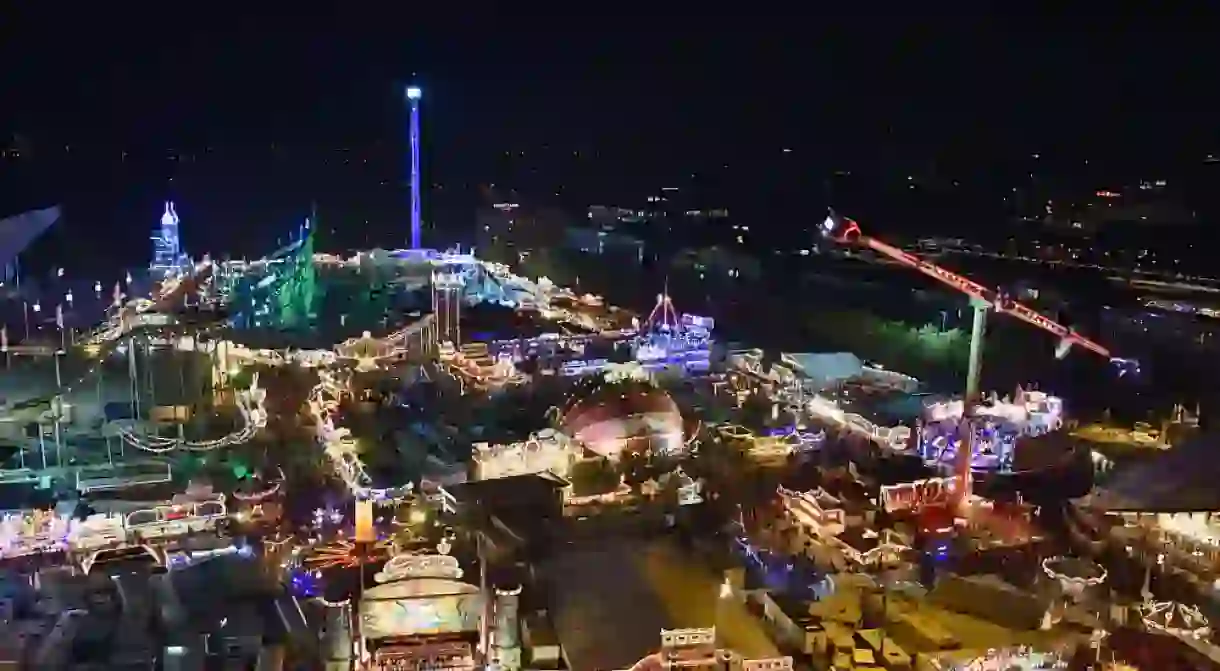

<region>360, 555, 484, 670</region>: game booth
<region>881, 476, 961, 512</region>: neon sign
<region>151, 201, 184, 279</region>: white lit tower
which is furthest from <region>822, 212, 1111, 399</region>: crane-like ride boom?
<region>151, 201, 184, 279</region>: white lit tower

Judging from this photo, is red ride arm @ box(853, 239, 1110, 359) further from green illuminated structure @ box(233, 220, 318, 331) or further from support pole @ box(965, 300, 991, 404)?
green illuminated structure @ box(233, 220, 318, 331)

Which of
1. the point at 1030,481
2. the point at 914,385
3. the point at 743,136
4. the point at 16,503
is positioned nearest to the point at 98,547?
the point at 16,503

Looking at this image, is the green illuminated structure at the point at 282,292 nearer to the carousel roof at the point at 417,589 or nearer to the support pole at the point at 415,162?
the support pole at the point at 415,162

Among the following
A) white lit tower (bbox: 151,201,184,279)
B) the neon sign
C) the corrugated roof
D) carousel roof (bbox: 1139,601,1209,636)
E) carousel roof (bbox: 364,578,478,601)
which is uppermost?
the corrugated roof

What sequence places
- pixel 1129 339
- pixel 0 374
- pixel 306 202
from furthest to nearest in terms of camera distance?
pixel 306 202 → pixel 1129 339 → pixel 0 374

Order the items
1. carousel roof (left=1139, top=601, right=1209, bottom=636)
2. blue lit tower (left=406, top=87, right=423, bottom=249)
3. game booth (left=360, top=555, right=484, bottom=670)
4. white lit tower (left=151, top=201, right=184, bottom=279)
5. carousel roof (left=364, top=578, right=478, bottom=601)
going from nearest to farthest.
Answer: game booth (left=360, top=555, right=484, bottom=670), carousel roof (left=364, top=578, right=478, bottom=601), carousel roof (left=1139, top=601, right=1209, bottom=636), blue lit tower (left=406, top=87, right=423, bottom=249), white lit tower (left=151, top=201, right=184, bottom=279)

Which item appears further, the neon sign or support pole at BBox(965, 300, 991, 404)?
support pole at BBox(965, 300, 991, 404)

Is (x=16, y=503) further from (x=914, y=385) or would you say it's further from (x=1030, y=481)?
(x=914, y=385)
